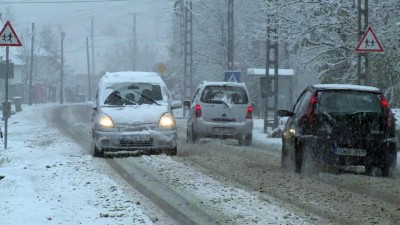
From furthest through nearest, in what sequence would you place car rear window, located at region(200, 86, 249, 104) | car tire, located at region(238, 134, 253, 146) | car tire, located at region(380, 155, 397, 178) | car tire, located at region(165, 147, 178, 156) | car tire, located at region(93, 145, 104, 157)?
car tire, located at region(238, 134, 253, 146) → car rear window, located at region(200, 86, 249, 104) → car tire, located at region(165, 147, 178, 156) → car tire, located at region(93, 145, 104, 157) → car tire, located at region(380, 155, 397, 178)

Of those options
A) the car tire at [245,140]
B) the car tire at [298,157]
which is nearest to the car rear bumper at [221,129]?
the car tire at [245,140]

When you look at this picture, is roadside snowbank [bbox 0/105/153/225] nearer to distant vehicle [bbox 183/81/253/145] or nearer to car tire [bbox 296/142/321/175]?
car tire [bbox 296/142/321/175]

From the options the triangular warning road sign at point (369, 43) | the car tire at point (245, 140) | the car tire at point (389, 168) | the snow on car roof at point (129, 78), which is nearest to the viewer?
the car tire at point (389, 168)

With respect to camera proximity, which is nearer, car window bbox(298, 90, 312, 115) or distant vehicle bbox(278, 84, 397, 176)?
distant vehicle bbox(278, 84, 397, 176)

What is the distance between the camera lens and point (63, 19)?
198m

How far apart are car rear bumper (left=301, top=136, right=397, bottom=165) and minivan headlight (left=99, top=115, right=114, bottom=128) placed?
4941 millimetres

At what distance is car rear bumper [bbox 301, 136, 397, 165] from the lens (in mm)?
12141

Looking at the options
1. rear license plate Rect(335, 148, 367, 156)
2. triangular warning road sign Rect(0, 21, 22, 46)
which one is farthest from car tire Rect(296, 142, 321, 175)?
triangular warning road sign Rect(0, 21, 22, 46)

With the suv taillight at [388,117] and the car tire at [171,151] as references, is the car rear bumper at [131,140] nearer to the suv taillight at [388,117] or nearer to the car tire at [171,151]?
the car tire at [171,151]

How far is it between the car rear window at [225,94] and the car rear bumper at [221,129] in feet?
2.07

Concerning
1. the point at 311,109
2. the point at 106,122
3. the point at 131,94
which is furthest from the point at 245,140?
the point at 311,109

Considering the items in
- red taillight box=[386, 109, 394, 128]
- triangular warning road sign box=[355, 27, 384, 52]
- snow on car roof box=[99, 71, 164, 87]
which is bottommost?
red taillight box=[386, 109, 394, 128]

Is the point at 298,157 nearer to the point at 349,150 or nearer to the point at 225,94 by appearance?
the point at 349,150

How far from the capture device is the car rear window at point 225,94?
20.7 m
